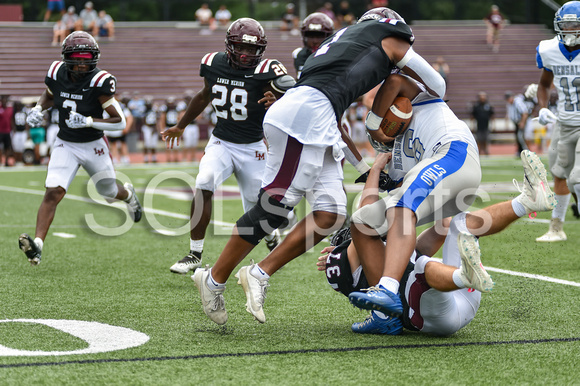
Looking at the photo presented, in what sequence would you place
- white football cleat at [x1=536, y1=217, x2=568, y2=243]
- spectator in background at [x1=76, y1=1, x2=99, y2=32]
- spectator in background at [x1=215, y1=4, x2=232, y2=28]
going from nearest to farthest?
1. white football cleat at [x1=536, y1=217, x2=568, y2=243]
2. spectator in background at [x1=76, y1=1, x2=99, y2=32]
3. spectator in background at [x1=215, y1=4, x2=232, y2=28]

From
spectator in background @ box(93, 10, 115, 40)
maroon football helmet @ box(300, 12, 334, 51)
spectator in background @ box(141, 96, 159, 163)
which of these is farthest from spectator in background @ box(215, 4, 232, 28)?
maroon football helmet @ box(300, 12, 334, 51)

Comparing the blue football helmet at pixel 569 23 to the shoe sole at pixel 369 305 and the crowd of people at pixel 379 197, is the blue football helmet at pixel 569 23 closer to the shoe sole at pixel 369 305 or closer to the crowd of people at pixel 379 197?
the crowd of people at pixel 379 197

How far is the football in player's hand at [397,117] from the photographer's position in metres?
4.13

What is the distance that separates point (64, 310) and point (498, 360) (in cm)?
241

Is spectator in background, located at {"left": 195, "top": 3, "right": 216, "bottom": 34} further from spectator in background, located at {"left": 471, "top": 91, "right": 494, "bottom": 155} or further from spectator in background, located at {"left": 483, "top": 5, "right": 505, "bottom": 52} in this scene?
spectator in background, located at {"left": 471, "top": 91, "right": 494, "bottom": 155}

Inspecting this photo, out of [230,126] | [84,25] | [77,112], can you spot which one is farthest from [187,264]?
[84,25]

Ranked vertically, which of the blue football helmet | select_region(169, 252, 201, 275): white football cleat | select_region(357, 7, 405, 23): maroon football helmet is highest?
select_region(357, 7, 405, 23): maroon football helmet

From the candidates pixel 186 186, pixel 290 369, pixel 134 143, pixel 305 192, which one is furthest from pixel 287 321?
pixel 134 143

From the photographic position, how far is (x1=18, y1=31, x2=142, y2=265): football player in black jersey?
6.47 m

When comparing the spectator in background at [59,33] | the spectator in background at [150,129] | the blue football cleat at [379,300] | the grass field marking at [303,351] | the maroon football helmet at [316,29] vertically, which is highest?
the maroon football helmet at [316,29]

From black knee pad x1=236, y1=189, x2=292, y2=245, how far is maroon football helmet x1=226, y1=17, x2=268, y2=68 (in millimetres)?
1628

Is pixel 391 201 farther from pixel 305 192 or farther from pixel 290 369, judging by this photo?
pixel 290 369

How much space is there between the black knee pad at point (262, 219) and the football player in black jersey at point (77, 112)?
2.78 metres

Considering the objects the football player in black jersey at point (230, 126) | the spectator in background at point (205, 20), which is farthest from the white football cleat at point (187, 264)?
the spectator in background at point (205, 20)
